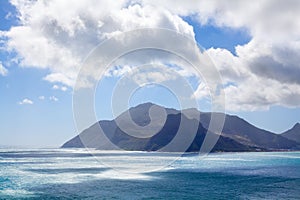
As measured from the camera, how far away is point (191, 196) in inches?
2518

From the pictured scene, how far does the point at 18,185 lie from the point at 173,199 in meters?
36.3

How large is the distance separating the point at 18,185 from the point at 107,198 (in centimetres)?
2644

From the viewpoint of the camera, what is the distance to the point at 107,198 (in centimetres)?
6075

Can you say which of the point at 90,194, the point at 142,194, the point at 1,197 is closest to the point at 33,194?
the point at 1,197

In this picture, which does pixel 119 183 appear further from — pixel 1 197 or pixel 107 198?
pixel 1 197

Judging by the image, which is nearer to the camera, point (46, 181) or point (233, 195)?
point (233, 195)

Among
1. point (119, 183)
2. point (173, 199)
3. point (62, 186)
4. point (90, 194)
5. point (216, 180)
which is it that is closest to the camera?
point (173, 199)

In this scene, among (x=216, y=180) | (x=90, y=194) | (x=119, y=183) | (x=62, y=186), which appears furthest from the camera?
(x=216, y=180)

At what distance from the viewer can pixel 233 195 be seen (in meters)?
65.5

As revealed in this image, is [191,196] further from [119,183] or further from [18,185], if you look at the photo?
[18,185]

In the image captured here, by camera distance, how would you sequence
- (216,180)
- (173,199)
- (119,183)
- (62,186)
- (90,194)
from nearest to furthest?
(173,199) → (90,194) → (62,186) → (119,183) → (216,180)

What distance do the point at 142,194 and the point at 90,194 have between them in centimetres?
940

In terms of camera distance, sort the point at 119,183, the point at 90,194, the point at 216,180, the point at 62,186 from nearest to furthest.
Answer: the point at 90,194 < the point at 62,186 < the point at 119,183 < the point at 216,180

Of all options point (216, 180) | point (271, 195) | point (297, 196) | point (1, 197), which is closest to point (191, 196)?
point (271, 195)
